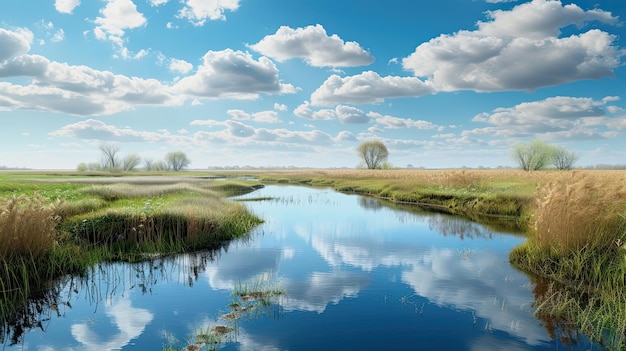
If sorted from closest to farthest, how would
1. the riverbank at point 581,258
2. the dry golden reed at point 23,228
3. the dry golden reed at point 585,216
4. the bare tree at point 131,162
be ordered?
the riverbank at point 581,258 < the dry golden reed at point 23,228 < the dry golden reed at point 585,216 < the bare tree at point 131,162

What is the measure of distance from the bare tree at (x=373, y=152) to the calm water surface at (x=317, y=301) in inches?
3760

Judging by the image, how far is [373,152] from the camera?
112750 millimetres

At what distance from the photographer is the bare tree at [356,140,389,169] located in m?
112

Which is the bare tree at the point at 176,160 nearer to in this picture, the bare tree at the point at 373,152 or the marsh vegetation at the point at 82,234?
the bare tree at the point at 373,152

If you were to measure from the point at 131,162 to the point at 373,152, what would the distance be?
6648 centimetres

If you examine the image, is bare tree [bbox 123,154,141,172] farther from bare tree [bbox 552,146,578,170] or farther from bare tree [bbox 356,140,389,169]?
bare tree [bbox 552,146,578,170]

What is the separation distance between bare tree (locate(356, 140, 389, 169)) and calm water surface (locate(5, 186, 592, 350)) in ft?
313

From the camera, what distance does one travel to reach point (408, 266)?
44.9 feet

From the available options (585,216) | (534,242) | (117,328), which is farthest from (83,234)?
(585,216)

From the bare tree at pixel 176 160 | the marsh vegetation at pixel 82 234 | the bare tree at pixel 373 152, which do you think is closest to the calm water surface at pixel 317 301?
the marsh vegetation at pixel 82 234

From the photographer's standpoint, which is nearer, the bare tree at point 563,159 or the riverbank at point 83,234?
the riverbank at point 83,234

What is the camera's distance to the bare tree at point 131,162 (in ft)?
336

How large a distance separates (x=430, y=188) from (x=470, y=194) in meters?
7.17

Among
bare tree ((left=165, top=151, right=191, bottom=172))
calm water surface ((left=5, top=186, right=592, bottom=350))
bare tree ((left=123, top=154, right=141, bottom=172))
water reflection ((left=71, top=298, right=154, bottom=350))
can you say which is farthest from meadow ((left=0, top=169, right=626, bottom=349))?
bare tree ((left=165, top=151, right=191, bottom=172))
